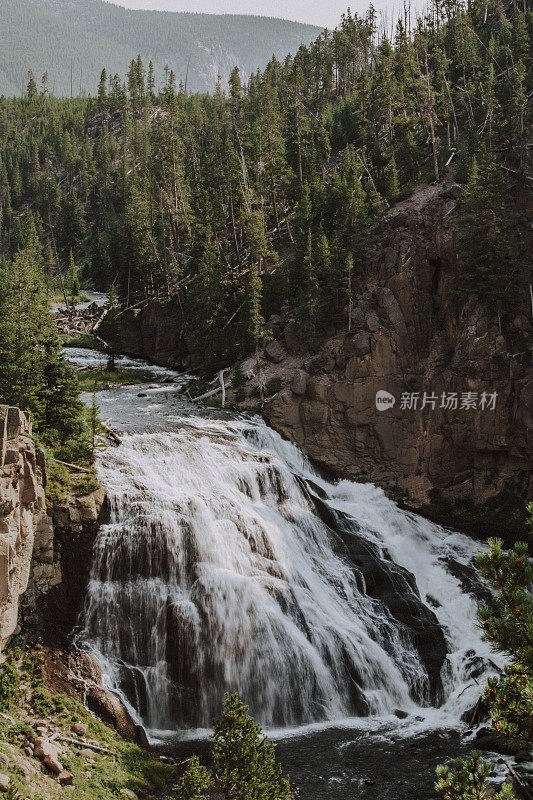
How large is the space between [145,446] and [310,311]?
52.0ft

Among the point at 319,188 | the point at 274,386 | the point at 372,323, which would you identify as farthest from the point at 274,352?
the point at 319,188

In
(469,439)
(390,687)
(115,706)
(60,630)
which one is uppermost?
(469,439)

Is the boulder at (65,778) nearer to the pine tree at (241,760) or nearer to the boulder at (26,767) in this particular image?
the boulder at (26,767)

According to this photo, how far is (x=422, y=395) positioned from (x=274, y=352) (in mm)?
10027

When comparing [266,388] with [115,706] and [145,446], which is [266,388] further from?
[115,706]

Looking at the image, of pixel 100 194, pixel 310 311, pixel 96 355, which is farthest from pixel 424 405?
pixel 100 194

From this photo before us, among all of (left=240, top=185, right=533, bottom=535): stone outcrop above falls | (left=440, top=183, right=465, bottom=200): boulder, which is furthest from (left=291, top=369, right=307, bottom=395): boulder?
(left=440, top=183, right=465, bottom=200): boulder

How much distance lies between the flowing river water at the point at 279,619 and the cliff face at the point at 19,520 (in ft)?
7.21

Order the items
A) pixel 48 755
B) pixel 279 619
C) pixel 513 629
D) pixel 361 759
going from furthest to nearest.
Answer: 1. pixel 279 619
2. pixel 361 759
3. pixel 48 755
4. pixel 513 629

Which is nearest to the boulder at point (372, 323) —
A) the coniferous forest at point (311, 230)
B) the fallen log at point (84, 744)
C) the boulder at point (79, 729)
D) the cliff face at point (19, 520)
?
the coniferous forest at point (311, 230)

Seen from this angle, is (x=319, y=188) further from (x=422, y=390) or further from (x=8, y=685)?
(x=8, y=685)

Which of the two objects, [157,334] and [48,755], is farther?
[157,334]

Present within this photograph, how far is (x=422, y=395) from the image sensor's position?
36156mm

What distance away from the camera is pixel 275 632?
72.6 ft
